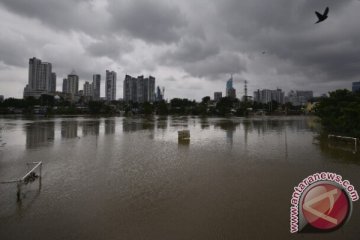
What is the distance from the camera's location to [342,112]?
80.4 ft

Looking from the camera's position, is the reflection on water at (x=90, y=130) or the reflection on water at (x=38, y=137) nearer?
the reflection on water at (x=38, y=137)

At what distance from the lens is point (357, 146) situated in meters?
18.9

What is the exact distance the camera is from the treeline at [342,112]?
22203 millimetres

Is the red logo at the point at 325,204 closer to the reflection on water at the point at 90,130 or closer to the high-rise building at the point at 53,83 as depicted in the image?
the reflection on water at the point at 90,130

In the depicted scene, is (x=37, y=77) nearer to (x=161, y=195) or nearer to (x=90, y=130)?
(x=90, y=130)

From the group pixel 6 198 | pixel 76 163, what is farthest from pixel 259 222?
pixel 76 163

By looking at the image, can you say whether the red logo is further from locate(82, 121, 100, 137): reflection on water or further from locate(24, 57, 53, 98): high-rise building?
locate(24, 57, 53, 98): high-rise building

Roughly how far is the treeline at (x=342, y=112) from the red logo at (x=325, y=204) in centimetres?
2030

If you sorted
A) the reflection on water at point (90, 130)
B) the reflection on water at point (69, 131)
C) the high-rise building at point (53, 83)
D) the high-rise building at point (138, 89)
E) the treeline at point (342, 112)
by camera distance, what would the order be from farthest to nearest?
the high-rise building at point (53, 83)
the high-rise building at point (138, 89)
the reflection on water at point (90, 130)
the reflection on water at point (69, 131)
the treeline at point (342, 112)

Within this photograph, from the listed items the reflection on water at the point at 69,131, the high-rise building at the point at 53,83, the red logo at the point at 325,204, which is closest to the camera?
the red logo at the point at 325,204

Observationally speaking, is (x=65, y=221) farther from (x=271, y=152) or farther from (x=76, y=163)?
(x=271, y=152)

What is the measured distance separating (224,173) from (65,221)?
24.1ft

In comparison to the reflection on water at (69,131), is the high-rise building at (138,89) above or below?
above

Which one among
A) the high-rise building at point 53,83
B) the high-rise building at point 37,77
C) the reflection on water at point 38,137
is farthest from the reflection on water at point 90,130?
the high-rise building at point 53,83
